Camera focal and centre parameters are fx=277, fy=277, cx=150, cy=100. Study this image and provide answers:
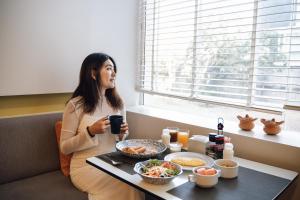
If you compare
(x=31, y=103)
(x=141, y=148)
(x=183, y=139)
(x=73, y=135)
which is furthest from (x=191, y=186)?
(x=31, y=103)

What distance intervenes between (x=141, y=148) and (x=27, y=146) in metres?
0.87

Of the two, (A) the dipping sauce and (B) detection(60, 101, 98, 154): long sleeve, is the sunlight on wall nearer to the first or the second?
(B) detection(60, 101, 98, 154): long sleeve

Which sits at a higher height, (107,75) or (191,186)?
(107,75)

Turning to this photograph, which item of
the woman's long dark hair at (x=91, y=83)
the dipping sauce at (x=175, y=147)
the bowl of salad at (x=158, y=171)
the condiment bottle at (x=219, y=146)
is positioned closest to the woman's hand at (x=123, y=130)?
the woman's long dark hair at (x=91, y=83)

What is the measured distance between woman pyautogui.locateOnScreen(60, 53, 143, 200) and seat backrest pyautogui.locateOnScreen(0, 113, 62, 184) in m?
0.32

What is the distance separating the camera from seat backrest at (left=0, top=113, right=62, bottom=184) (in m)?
1.84

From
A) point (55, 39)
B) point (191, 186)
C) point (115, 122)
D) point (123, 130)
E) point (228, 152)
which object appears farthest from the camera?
point (55, 39)

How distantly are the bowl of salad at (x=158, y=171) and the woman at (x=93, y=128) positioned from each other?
1.23 feet

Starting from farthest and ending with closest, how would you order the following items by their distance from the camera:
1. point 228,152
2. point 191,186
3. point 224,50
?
point 224,50
point 228,152
point 191,186

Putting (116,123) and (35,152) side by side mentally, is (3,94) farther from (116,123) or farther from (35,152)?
(116,123)

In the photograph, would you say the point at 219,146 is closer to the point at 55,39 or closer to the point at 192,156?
the point at 192,156

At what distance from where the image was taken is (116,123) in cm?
160

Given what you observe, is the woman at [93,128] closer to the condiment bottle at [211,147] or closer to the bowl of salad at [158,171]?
the bowl of salad at [158,171]

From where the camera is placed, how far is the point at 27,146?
1.93m
